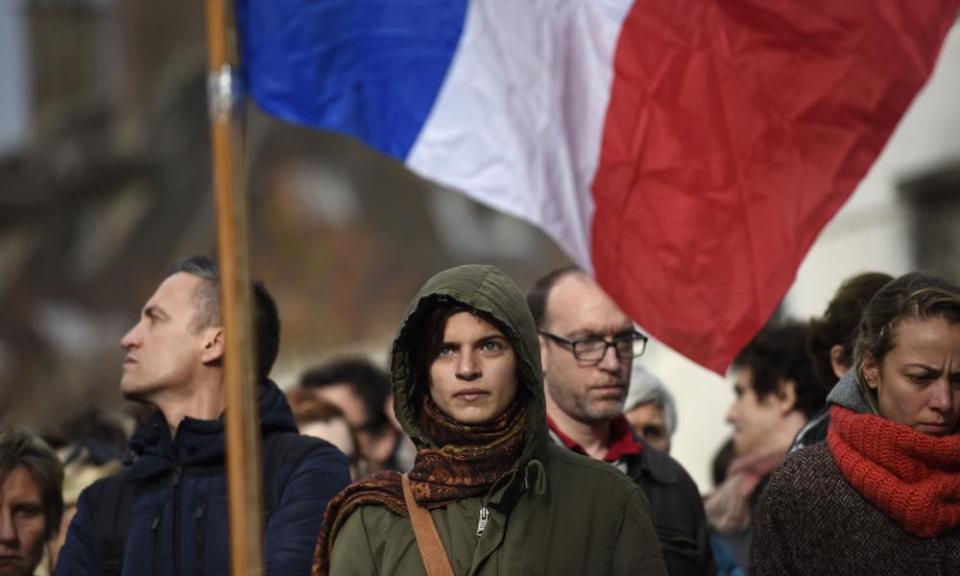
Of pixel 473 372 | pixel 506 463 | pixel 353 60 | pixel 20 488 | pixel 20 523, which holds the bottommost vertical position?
pixel 20 523

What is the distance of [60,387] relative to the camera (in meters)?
40.3

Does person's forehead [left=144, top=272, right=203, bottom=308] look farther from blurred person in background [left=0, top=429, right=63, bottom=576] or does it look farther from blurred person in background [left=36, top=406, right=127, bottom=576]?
blurred person in background [left=0, top=429, right=63, bottom=576]

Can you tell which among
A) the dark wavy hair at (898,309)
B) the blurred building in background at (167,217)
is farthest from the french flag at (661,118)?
the blurred building in background at (167,217)

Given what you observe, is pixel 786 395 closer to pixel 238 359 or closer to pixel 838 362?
pixel 838 362

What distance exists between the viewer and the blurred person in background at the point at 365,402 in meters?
9.30

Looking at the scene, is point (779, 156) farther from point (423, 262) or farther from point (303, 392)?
point (423, 262)

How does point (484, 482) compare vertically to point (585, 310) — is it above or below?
below

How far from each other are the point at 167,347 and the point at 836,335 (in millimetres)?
1976

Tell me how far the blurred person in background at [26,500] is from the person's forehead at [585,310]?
1696mm

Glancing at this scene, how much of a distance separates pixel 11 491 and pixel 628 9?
2.52 meters

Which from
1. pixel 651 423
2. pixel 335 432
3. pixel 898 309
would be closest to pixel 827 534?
Answer: pixel 898 309

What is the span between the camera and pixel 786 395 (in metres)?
7.80

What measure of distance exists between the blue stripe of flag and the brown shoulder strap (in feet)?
5.58

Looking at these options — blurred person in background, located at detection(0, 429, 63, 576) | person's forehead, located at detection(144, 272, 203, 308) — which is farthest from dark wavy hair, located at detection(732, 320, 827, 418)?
blurred person in background, located at detection(0, 429, 63, 576)
